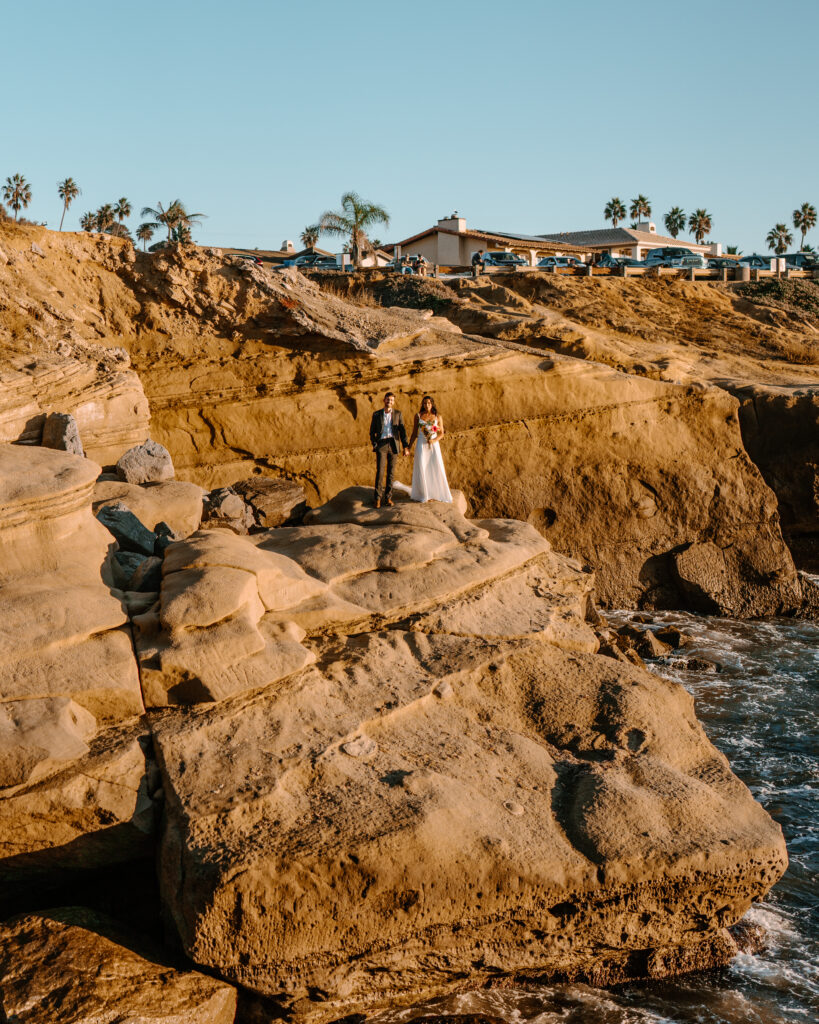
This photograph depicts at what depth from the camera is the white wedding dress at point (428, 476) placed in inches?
440

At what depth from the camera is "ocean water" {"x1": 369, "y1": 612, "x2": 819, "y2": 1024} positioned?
661 centimetres

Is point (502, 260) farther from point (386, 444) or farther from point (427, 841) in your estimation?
point (427, 841)

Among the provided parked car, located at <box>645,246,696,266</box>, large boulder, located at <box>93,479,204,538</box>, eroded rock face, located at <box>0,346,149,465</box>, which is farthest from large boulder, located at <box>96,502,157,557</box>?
parked car, located at <box>645,246,696,266</box>

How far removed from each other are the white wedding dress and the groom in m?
0.18

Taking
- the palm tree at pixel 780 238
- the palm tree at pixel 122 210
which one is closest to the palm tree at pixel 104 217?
the palm tree at pixel 122 210

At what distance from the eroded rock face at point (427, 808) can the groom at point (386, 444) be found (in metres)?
2.44

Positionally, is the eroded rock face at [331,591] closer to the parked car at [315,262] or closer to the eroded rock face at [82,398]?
the eroded rock face at [82,398]

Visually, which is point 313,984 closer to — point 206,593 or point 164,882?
point 164,882

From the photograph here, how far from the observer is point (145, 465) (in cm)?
1141

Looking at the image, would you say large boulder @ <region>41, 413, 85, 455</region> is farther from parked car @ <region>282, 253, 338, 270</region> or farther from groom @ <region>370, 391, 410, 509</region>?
parked car @ <region>282, 253, 338, 270</region>

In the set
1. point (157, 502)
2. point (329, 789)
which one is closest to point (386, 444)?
point (157, 502)

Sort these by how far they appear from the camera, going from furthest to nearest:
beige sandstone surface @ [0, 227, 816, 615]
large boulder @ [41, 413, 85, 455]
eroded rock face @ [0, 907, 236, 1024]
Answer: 1. beige sandstone surface @ [0, 227, 816, 615]
2. large boulder @ [41, 413, 85, 455]
3. eroded rock face @ [0, 907, 236, 1024]

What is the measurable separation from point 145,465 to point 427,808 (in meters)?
6.24

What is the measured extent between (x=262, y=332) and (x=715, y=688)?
754 centimetres
